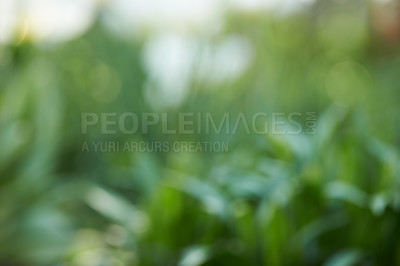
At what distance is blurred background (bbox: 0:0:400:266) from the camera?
0.60 m

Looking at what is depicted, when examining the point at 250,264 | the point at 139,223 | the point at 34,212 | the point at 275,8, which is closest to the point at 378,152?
the point at 250,264

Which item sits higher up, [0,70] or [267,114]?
[0,70]

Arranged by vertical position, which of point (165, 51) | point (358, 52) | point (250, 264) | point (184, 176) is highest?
point (358, 52)

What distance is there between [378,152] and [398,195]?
0.06m

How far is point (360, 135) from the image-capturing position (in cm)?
62

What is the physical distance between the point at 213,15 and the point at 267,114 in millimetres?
439


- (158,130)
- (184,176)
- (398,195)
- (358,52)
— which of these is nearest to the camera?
(398,195)

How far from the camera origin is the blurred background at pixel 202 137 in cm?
60

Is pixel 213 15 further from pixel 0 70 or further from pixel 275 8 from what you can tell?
pixel 0 70

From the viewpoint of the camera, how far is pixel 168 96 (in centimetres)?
112

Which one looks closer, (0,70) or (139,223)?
(139,223)

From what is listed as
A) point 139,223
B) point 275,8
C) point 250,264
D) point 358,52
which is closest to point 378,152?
point 250,264

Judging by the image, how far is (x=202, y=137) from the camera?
1007mm

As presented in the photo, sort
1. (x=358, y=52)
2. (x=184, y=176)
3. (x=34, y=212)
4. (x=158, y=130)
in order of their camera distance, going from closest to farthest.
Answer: (x=184, y=176) < (x=34, y=212) < (x=158, y=130) < (x=358, y=52)
